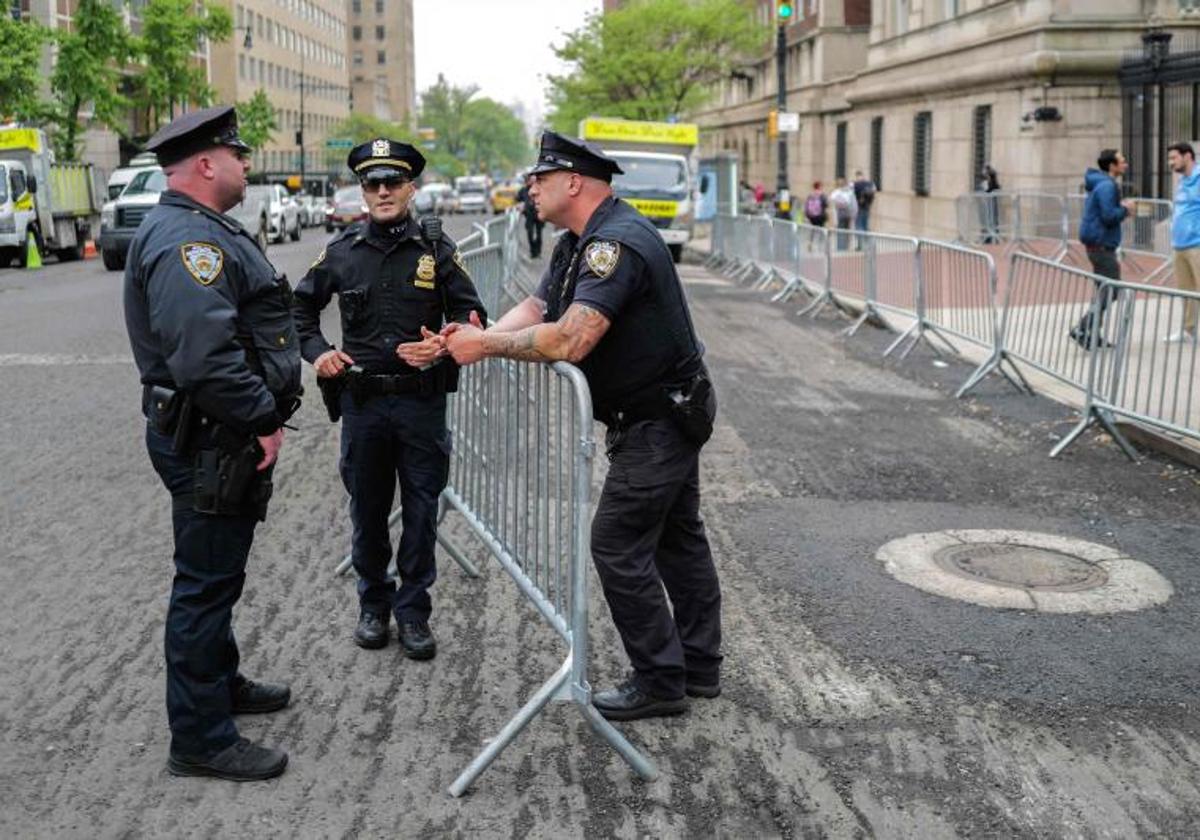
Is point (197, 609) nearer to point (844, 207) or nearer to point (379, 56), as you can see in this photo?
point (844, 207)

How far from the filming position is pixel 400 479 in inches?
204

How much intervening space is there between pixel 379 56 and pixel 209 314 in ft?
538

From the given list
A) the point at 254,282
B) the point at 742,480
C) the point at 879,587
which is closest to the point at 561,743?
the point at 254,282

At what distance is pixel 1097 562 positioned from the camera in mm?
6531

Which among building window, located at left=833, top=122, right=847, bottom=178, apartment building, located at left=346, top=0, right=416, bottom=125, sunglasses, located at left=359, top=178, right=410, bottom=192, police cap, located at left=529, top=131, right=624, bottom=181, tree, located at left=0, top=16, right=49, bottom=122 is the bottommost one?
sunglasses, located at left=359, top=178, right=410, bottom=192

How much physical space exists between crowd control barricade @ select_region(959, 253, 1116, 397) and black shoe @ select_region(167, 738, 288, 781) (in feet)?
21.9

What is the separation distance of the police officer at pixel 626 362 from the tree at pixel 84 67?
1734 inches

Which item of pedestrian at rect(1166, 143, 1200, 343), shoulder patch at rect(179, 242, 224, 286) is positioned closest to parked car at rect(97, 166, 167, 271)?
pedestrian at rect(1166, 143, 1200, 343)

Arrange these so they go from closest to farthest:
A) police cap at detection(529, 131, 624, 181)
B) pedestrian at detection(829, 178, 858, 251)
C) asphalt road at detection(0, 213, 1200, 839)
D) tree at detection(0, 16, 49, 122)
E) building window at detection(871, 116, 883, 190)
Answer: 1. asphalt road at detection(0, 213, 1200, 839)
2. police cap at detection(529, 131, 624, 181)
3. pedestrian at detection(829, 178, 858, 251)
4. tree at detection(0, 16, 49, 122)
5. building window at detection(871, 116, 883, 190)

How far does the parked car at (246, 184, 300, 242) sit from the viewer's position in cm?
3750

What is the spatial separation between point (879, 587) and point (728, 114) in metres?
70.5

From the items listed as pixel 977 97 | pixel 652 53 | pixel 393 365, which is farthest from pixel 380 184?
pixel 652 53

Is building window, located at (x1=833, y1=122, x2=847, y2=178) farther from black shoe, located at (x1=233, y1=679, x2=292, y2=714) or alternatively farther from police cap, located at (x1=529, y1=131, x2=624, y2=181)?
black shoe, located at (x1=233, y1=679, x2=292, y2=714)

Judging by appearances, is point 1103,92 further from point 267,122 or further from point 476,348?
point 267,122
